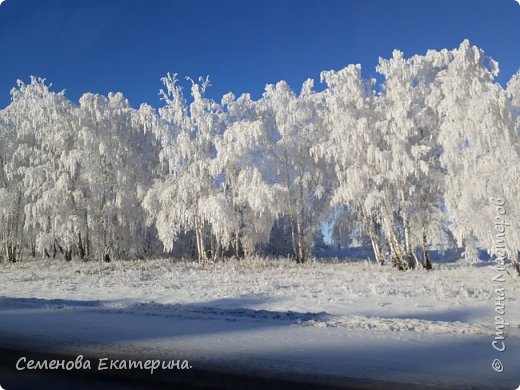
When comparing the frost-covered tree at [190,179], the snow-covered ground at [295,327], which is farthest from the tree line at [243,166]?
the snow-covered ground at [295,327]

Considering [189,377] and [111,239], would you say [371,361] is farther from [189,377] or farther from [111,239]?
[111,239]

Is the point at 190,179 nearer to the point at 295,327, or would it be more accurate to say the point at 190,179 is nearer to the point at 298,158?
the point at 298,158

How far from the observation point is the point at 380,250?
70.6ft

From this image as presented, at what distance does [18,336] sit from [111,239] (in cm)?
2049

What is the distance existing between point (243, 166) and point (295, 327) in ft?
50.7

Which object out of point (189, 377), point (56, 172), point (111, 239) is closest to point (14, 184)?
point (56, 172)

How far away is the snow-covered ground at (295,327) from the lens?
14.7 ft

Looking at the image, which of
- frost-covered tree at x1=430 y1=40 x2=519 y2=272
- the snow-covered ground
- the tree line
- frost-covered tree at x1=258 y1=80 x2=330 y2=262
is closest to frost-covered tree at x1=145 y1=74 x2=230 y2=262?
the tree line

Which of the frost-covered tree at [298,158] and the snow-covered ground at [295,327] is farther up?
the frost-covered tree at [298,158]

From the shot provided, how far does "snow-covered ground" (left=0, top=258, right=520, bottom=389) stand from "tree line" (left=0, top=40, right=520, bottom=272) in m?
6.91

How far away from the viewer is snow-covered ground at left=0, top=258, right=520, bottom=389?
4473 mm

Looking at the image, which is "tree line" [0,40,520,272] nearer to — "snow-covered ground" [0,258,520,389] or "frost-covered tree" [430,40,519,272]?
"frost-covered tree" [430,40,519,272]

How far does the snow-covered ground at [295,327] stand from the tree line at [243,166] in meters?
6.91

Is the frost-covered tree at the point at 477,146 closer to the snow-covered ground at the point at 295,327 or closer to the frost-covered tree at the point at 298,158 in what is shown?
the snow-covered ground at the point at 295,327
